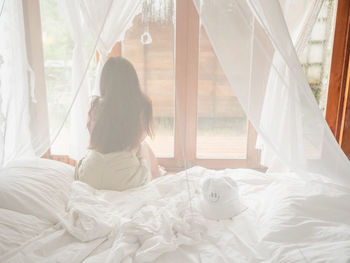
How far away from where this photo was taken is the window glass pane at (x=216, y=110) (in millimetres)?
1806

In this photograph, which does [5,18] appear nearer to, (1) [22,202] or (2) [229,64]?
(1) [22,202]

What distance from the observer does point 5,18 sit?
1522 mm

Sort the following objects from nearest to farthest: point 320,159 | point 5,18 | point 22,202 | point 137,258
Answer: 1. point 137,258
2. point 22,202
3. point 320,159
4. point 5,18

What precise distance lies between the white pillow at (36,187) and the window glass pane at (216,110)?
34.1 inches

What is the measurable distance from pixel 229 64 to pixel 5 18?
118 cm

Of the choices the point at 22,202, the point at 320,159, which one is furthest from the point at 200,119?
the point at 22,202

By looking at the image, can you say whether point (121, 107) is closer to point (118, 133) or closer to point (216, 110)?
point (118, 133)

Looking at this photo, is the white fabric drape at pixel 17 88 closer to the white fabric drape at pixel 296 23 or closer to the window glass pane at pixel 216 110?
A: the window glass pane at pixel 216 110

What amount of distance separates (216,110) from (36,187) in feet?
3.63

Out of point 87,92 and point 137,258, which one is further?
point 87,92

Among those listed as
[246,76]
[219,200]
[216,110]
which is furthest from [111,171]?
[246,76]

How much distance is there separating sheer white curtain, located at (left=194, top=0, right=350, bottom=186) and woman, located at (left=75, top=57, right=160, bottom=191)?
1.59ft

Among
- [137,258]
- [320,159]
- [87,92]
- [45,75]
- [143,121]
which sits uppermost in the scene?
[45,75]

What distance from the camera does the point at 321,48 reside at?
2.48m
